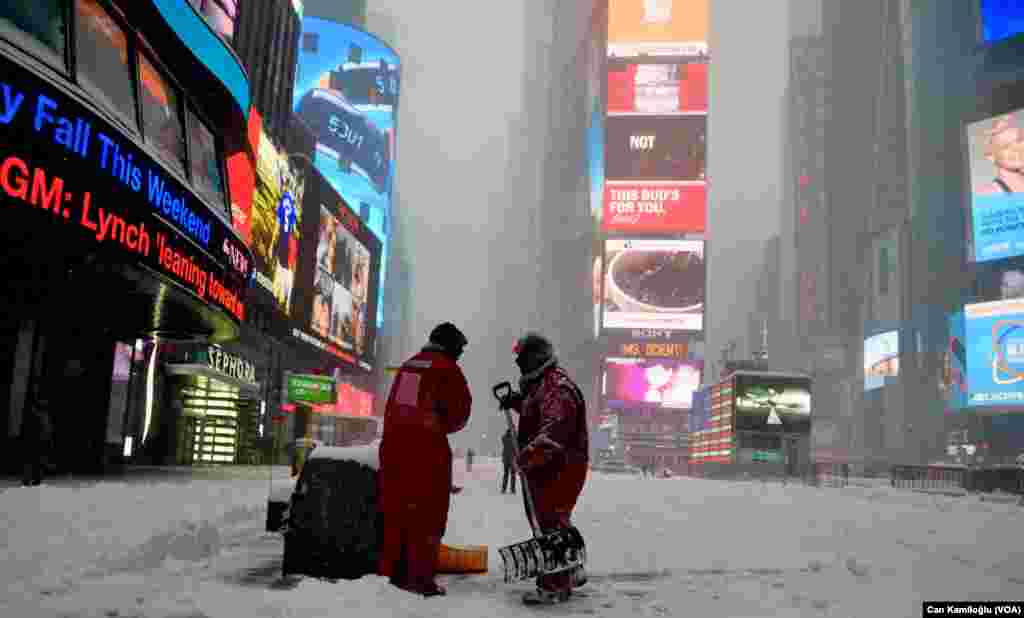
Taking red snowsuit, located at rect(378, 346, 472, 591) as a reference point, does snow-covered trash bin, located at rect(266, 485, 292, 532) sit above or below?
below

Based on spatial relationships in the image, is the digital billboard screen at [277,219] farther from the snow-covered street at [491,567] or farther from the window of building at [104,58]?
the snow-covered street at [491,567]

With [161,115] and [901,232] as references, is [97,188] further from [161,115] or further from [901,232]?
[901,232]

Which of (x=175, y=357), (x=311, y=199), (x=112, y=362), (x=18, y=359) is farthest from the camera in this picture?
(x=311, y=199)

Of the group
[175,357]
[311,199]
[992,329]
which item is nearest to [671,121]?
[992,329]

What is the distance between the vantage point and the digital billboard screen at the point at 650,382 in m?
105

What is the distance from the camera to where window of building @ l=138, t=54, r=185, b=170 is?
10.1 metres

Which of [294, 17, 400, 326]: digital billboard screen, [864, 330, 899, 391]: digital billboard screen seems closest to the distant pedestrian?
[294, 17, 400, 326]: digital billboard screen

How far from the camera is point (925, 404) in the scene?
8469 cm

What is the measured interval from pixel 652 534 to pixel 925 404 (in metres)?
87.6

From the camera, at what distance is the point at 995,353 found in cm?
5750

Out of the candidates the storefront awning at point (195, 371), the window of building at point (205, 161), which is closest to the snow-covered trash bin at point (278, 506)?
the window of building at point (205, 161)

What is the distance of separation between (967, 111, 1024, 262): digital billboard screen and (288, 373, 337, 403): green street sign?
57.8 metres

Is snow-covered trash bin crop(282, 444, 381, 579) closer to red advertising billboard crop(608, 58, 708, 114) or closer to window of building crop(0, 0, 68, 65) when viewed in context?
window of building crop(0, 0, 68, 65)

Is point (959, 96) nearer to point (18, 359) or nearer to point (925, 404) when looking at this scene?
point (925, 404)
